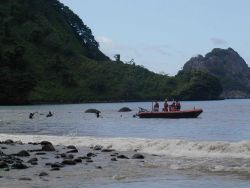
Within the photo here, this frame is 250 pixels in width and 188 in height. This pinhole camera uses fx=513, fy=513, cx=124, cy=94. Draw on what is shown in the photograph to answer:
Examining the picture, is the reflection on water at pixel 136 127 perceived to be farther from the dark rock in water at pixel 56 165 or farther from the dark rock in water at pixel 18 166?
the dark rock in water at pixel 18 166

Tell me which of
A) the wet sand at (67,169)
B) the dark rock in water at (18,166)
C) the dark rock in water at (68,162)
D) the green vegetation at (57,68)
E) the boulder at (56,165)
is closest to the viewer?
the wet sand at (67,169)

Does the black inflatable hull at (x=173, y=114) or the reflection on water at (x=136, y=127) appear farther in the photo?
the black inflatable hull at (x=173, y=114)

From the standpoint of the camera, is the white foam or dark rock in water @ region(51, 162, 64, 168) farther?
the white foam

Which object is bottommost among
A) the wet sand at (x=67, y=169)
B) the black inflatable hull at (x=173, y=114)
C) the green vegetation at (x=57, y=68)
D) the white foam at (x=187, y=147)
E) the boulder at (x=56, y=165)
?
the wet sand at (x=67, y=169)

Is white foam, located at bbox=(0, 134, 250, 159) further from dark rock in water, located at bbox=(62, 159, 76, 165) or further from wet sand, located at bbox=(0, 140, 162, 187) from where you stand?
dark rock in water, located at bbox=(62, 159, 76, 165)

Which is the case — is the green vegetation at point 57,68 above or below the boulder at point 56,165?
above

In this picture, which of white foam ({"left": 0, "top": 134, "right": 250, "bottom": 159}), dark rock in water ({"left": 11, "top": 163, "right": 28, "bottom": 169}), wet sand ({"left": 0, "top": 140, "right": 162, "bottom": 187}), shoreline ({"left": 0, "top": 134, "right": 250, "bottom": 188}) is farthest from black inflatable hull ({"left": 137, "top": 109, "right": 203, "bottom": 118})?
dark rock in water ({"left": 11, "top": 163, "right": 28, "bottom": 169})

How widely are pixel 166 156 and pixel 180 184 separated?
8.41 metres

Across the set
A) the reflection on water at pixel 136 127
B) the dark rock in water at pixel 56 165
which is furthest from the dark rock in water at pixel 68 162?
the reflection on water at pixel 136 127

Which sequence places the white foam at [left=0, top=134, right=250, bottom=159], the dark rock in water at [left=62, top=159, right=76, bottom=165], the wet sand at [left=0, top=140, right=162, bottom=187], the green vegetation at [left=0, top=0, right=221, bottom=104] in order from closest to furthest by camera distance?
the wet sand at [left=0, top=140, right=162, bottom=187] → the dark rock in water at [left=62, top=159, right=76, bottom=165] → the white foam at [left=0, top=134, right=250, bottom=159] → the green vegetation at [left=0, top=0, right=221, bottom=104]

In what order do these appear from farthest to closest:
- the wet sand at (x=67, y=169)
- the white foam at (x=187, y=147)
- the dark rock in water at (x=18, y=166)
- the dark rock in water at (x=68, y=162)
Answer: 1. the white foam at (x=187, y=147)
2. the dark rock in water at (x=68, y=162)
3. the dark rock in water at (x=18, y=166)
4. the wet sand at (x=67, y=169)

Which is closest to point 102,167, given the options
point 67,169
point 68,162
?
point 67,169

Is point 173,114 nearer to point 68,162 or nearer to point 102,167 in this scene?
point 68,162

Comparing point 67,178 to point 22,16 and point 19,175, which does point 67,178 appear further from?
point 22,16
